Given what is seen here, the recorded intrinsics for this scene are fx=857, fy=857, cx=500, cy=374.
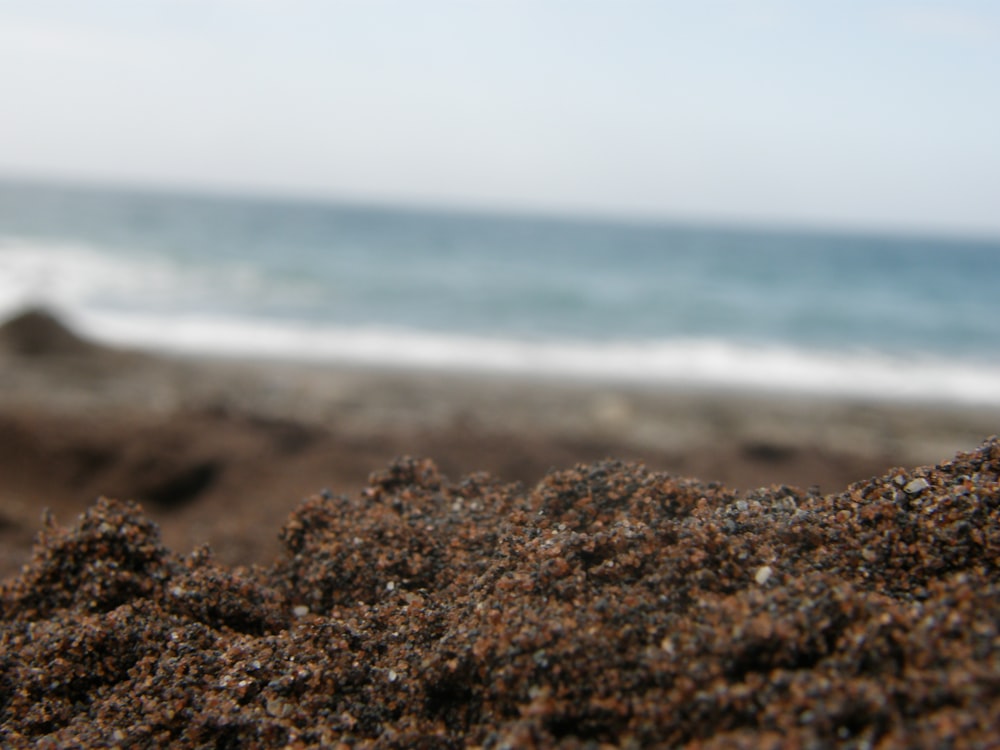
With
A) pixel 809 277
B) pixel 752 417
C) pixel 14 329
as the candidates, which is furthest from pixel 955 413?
pixel 809 277

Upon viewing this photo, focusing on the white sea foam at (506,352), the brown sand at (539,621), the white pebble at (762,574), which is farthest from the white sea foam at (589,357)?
the white pebble at (762,574)

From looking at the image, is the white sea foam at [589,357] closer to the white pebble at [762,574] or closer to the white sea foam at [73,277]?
the white sea foam at [73,277]

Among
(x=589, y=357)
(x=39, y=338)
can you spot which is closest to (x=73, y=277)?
(x=39, y=338)

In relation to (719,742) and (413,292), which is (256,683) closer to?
(719,742)

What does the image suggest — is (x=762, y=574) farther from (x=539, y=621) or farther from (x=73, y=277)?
(x=73, y=277)

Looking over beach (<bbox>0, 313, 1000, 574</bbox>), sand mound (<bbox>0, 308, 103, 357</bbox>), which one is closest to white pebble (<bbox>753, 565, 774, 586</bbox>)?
beach (<bbox>0, 313, 1000, 574</bbox>)

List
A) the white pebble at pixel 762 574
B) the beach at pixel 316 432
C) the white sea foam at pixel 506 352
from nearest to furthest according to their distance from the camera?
the white pebble at pixel 762 574, the beach at pixel 316 432, the white sea foam at pixel 506 352
